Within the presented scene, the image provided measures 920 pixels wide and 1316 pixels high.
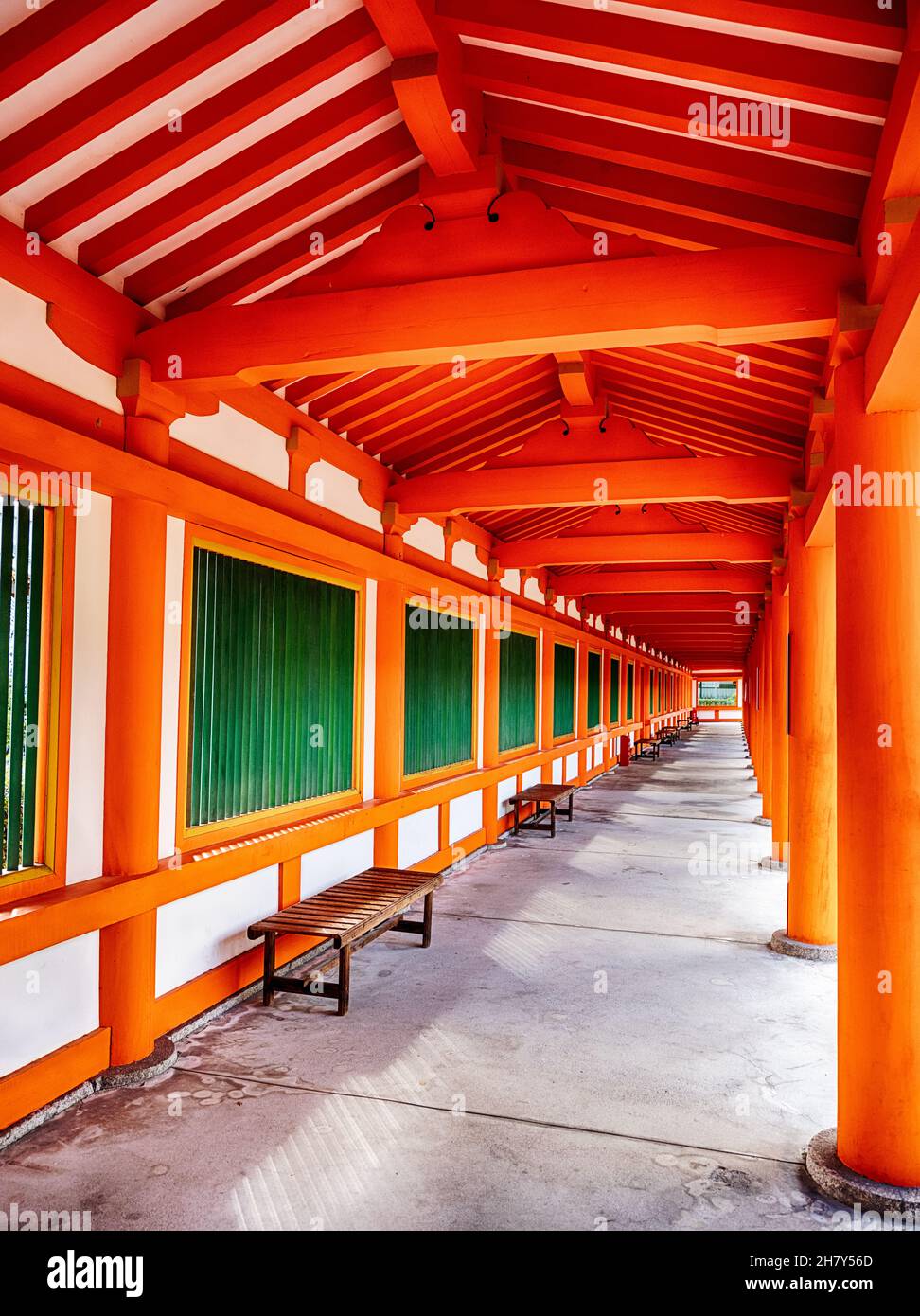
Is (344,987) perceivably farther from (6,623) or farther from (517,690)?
(517,690)

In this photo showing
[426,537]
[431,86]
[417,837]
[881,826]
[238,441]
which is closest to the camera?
[881,826]

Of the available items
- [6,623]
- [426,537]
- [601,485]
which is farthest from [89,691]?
[426,537]

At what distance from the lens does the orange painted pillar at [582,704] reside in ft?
47.5

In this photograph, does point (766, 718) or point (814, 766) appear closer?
point (814, 766)

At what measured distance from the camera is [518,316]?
3342mm

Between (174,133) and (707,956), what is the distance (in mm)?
5297

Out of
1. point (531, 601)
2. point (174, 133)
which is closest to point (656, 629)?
point (531, 601)

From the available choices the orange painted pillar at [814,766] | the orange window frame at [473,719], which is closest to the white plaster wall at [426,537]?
the orange window frame at [473,719]

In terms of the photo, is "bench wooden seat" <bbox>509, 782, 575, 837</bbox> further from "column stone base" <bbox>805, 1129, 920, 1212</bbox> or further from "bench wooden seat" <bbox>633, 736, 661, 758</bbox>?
"bench wooden seat" <bbox>633, 736, 661, 758</bbox>

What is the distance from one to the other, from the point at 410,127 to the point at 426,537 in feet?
14.3

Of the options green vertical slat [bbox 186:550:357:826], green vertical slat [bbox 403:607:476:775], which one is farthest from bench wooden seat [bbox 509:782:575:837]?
green vertical slat [bbox 186:550:357:826]

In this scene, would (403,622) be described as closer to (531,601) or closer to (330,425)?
(330,425)

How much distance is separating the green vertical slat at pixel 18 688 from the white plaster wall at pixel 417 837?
12.4 ft
